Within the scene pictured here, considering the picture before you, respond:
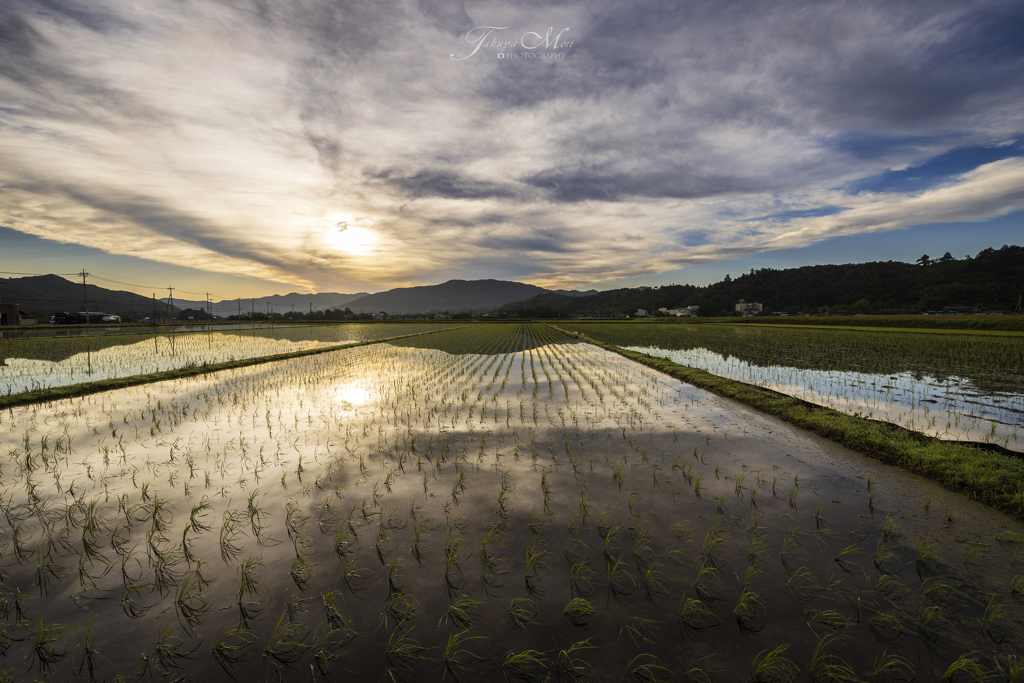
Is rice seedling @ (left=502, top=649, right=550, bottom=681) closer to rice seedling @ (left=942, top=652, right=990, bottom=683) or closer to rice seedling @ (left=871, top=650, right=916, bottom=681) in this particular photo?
rice seedling @ (left=871, top=650, right=916, bottom=681)

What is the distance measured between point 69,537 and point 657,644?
20.2 ft

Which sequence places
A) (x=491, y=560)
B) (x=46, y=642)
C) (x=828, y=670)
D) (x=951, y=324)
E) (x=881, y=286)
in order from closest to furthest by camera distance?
(x=828, y=670) → (x=46, y=642) → (x=491, y=560) → (x=951, y=324) → (x=881, y=286)

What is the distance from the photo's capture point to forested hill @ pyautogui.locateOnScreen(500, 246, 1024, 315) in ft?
232

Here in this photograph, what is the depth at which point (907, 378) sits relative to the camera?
1347 centimetres

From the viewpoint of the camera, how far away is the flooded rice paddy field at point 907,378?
8.40 meters

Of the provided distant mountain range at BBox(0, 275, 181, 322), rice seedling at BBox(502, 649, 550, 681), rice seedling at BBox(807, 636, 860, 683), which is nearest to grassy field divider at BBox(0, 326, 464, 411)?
rice seedling at BBox(502, 649, 550, 681)

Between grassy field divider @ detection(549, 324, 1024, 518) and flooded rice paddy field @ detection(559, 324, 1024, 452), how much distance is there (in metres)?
1.09

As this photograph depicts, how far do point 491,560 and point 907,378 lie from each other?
1713 centimetres

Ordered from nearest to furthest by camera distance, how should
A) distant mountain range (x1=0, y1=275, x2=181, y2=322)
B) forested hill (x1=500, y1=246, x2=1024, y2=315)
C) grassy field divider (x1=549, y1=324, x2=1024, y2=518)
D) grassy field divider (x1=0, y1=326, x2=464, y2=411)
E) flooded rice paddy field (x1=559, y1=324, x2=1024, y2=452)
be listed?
grassy field divider (x1=549, y1=324, x2=1024, y2=518) → flooded rice paddy field (x1=559, y1=324, x2=1024, y2=452) → grassy field divider (x1=0, y1=326, x2=464, y2=411) → forested hill (x1=500, y1=246, x2=1024, y2=315) → distant mountain range (x1=0, y1=275, x2=181, y2=322)

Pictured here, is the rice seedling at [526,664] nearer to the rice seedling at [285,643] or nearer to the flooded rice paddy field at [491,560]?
the flooded rice paddy field at [491,560]

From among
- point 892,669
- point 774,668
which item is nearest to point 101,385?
point 774,668

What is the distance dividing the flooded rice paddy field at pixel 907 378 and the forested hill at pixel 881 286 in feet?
232

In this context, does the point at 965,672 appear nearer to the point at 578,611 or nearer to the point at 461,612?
the point at 578,611

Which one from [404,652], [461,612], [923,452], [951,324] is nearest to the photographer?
[404,652]
